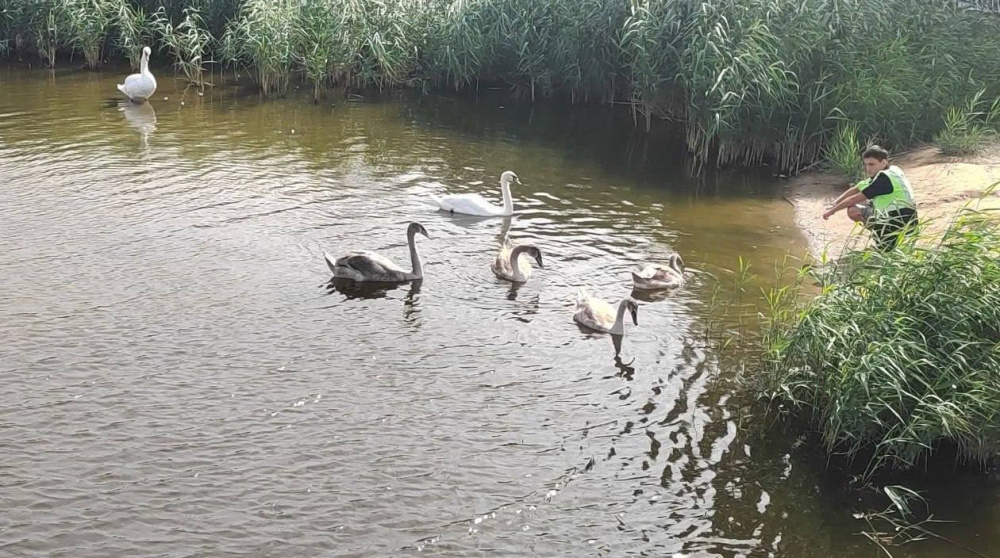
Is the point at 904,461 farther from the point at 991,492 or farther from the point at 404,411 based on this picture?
the point at 404,411

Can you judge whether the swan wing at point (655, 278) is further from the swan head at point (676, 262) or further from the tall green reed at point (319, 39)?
the tall green reed at point (319, 39)

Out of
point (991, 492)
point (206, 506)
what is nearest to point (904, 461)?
point (991, 492)

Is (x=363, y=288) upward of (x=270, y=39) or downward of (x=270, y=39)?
downward

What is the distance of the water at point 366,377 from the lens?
717 cm

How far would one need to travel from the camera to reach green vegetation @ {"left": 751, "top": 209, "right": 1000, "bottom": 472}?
7672 mm

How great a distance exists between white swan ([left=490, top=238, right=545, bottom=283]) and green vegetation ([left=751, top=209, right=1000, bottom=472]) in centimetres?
390

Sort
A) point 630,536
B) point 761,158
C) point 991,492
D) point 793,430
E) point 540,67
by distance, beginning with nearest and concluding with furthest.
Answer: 1. point 630,536
2. point 991,492
3. point 793,430
4. point 761,158
5. point 540,67

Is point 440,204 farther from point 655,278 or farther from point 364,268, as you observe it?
point 655,278

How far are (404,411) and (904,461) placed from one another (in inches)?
152

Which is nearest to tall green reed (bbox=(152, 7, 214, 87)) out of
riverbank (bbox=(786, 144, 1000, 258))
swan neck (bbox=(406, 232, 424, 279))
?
swan neck (bbox=(406, 232, 424, 279))

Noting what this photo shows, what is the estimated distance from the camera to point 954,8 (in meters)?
17.7

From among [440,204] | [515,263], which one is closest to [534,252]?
[515,263]

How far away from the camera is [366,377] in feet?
30.6

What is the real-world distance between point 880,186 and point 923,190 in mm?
3250
